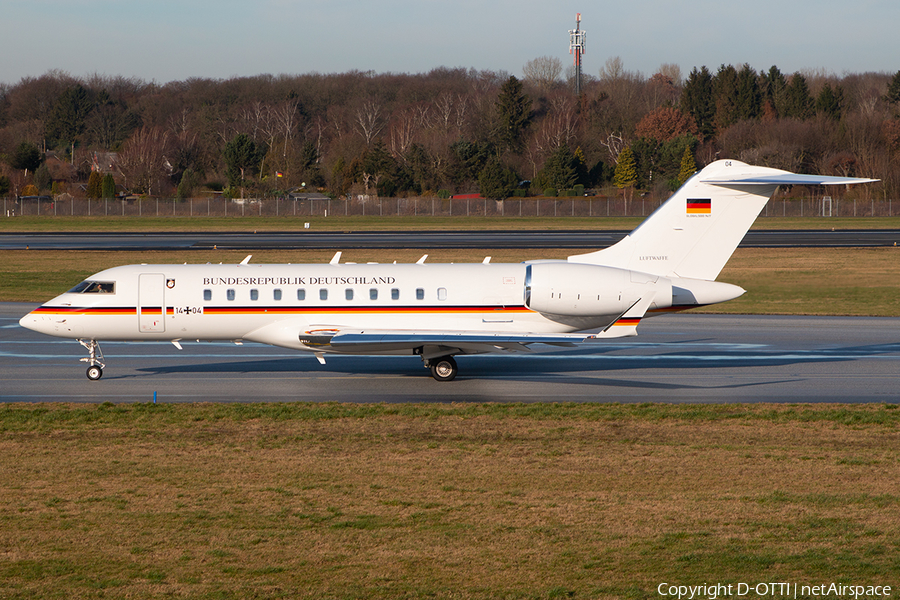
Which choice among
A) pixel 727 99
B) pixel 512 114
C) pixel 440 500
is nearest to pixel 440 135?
pixel 512 114

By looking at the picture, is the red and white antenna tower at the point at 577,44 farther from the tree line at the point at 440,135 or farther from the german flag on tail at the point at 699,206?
the german flag on tail at the point at 699,206

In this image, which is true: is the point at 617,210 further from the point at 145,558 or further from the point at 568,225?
the point at 145,558

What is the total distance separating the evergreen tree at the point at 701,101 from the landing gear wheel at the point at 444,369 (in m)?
118

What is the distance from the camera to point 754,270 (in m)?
42.6

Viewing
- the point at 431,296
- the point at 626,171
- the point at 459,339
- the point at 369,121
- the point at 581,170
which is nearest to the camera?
the point at 459,339

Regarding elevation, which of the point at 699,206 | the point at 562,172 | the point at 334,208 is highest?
the point at 562,172

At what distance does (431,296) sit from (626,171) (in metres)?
99.4

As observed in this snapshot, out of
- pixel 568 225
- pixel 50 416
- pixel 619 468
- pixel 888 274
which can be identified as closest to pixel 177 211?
pixel 568 225

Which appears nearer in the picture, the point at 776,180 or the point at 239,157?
the point at 776,180

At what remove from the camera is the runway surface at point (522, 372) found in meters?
19.2

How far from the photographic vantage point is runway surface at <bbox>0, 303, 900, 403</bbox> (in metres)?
19.2

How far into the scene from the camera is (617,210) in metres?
96.0

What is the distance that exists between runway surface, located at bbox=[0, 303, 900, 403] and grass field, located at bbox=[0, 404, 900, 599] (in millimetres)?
1865

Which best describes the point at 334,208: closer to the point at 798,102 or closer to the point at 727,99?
the point at 727,99
